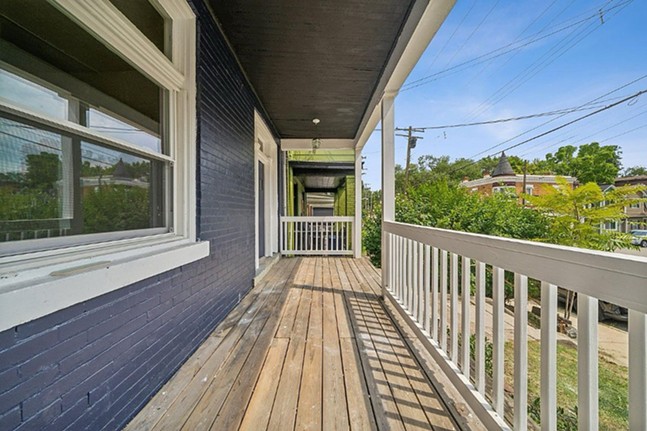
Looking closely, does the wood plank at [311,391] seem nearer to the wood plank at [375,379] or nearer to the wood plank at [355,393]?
the wood plank at [355,393]

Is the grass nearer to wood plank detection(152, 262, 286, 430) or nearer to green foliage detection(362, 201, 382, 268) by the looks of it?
wood plank detection(152, 262, 286, 430)

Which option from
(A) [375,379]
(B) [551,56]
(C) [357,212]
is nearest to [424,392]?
(A) [375,379]

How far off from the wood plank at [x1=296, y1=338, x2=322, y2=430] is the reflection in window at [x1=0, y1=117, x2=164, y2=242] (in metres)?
1.30

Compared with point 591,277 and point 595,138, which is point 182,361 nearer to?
point 591,277

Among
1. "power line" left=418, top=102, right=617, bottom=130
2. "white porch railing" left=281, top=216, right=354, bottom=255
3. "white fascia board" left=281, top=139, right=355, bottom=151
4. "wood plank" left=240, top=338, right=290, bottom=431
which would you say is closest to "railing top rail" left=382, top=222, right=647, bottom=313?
"wood plank" left=240, top=338, right=290, bottom=431

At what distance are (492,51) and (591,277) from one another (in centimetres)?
987

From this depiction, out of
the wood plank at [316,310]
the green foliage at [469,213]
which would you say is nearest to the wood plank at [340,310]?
the wood plank at [316,310]

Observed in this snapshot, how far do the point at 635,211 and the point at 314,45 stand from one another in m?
4.26

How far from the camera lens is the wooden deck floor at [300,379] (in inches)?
54.9

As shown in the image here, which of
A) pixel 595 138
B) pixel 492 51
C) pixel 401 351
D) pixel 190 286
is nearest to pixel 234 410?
pixel 190 286

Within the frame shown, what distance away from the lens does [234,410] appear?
4.77ft

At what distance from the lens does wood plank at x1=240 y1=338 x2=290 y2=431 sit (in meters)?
1.38

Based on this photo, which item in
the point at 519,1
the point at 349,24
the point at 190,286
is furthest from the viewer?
the point at 519,1

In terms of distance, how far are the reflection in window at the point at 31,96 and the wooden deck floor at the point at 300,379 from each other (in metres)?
1.40
